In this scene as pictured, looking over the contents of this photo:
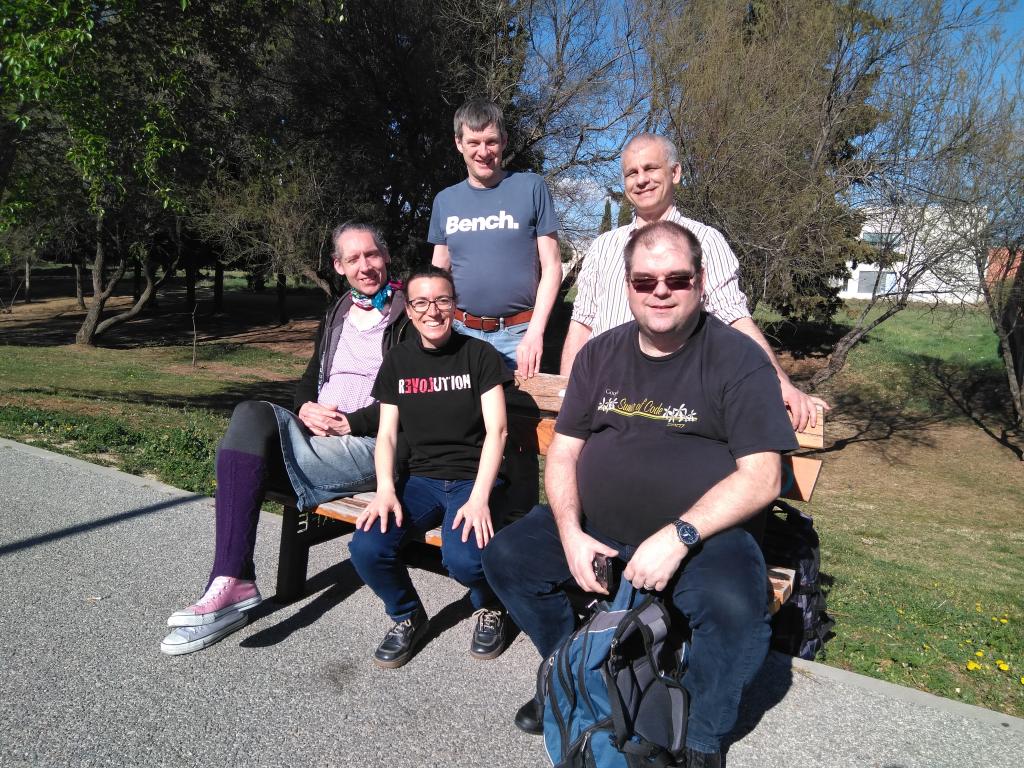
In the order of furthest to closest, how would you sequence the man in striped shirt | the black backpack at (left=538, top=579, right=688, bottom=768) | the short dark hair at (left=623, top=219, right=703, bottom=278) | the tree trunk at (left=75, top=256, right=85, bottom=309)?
the tree trunk at (left=75, top=256, right=85, bottom=309) → the man in striped shirt → the short dark hair at (left=623, top=219, right=703, bottom=278) → the black backpack at (left=538, top=579, right=688, bottom=768)

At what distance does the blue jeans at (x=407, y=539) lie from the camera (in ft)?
9.82

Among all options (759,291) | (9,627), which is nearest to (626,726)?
(9,627)

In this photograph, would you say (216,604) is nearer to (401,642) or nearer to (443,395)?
(401,642)

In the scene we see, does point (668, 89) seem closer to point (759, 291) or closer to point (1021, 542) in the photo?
point (759, 291)

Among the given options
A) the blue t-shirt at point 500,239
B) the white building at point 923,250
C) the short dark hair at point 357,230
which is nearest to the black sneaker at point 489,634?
the blue t-shirt at point 500,239

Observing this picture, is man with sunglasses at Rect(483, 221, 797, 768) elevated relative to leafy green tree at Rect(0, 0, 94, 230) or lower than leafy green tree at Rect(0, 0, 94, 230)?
lower

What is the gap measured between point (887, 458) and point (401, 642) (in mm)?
15613

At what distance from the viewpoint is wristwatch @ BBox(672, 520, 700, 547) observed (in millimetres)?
2365

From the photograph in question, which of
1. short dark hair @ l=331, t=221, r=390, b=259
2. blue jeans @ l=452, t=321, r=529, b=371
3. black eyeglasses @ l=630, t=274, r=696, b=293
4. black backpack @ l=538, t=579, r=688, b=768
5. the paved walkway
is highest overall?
short dark hair @ l=331, t=221, r=390, b=259

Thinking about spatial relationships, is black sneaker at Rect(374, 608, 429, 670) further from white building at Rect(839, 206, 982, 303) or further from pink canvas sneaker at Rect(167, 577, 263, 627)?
white building at Rect(839, 206, 982, 303)

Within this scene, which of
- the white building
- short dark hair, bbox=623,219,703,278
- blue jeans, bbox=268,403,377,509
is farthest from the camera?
the white building

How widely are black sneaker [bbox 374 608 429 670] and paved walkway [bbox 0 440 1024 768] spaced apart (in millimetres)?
47

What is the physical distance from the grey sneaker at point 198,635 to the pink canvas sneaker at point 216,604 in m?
0.02

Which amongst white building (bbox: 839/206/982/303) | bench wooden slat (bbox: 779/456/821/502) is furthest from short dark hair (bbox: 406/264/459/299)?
white building (bbox: 839/206/982/303)
